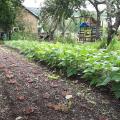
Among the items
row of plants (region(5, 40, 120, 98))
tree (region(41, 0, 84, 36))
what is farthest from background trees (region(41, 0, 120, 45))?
row of plants (region(5, 40, 120, 98))

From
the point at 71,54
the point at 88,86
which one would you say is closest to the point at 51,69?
the point at 71,54

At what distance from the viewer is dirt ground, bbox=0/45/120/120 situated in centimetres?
516

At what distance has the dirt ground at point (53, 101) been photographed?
5156mm

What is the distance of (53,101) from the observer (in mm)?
5848

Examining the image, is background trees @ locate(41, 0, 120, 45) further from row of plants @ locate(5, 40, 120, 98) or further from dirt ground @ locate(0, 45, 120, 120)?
dirt ground @ locate(0, 45, 120, 120)

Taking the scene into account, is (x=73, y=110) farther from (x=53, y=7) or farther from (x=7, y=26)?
(x=7, y=26)

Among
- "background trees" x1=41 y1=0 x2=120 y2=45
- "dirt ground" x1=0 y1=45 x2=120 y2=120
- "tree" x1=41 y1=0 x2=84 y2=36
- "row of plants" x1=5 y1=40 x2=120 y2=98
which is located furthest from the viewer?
"tree" x1=41 y1=0 x2=84 y2=36

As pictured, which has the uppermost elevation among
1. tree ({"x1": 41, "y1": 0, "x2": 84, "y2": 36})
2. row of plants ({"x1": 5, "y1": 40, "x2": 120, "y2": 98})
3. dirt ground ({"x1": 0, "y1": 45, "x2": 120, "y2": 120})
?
tree ({"x1": 41, "y1": 0, "x2": 84, "y2": 36})

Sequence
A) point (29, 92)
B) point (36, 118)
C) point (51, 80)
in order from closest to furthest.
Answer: point (36, 118) < point (29, 92) < point (51, 80)

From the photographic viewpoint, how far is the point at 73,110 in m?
5.38

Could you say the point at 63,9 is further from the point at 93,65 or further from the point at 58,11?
the point at 93,65

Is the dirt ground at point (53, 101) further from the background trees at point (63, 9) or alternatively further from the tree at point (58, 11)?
the tree at point (58, 11)

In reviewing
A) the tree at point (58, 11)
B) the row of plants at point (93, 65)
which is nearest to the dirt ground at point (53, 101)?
the row of plants at point (93, 65)

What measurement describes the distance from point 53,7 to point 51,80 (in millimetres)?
30787
